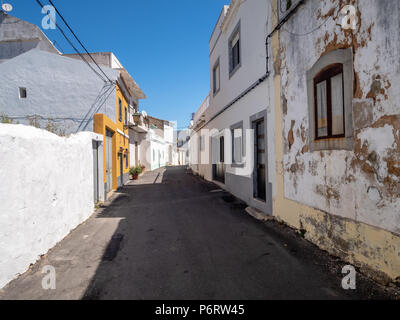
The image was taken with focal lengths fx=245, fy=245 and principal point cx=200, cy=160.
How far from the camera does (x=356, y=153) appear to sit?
132 inches

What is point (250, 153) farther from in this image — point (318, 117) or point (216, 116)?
point (216, 116)

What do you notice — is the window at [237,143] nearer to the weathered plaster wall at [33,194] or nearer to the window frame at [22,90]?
the weathered plaster wall at [33,194]

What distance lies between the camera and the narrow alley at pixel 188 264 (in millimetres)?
2918

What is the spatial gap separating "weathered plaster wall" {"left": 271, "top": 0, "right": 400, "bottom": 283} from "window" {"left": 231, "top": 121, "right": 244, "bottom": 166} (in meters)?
3.20

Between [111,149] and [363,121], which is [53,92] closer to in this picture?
[111,149]

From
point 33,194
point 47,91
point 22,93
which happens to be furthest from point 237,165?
point 22,93

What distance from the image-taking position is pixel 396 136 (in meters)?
2.78

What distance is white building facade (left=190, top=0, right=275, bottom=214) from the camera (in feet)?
20.7

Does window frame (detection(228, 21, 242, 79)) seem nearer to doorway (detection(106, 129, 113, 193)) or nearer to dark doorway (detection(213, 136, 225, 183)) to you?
dark doorway (detection(213, 136, 225, 183))

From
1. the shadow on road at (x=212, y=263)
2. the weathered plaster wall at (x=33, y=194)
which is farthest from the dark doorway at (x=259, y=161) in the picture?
the weathered plaster wall at (x=33, y=194)

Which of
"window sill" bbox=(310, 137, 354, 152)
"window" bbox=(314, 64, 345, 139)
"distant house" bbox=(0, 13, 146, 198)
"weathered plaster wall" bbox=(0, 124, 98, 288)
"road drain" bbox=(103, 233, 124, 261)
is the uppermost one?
"distant house" bbox=(0, 13, 146, 198)

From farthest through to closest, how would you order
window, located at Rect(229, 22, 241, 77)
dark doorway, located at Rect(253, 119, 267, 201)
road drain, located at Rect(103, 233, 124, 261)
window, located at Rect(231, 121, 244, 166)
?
window, located at Rect(229, 22, 241, 77) → window, located at Rect(231, 121, 244, 166) → dark doorway, located at Rect(253, 119, 267, 201) → road drain, located at Rect(103, 233, 124, 261)

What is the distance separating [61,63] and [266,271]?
1246cm

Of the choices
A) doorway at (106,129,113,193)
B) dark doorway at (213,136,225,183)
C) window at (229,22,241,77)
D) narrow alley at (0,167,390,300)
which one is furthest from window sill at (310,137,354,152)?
doorway at (106,129,113,193)
